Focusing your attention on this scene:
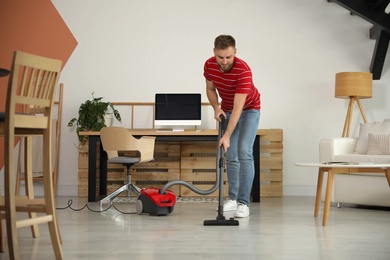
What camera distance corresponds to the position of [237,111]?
13.1 feet

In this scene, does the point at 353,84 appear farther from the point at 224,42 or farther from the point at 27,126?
the point at 27,126

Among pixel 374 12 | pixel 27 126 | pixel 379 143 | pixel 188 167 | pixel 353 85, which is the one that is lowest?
pixel 188 167

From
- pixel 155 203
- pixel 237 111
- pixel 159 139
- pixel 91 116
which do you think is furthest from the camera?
pixel 91 116

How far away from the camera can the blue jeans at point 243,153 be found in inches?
171

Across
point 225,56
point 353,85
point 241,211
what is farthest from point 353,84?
point 225,56

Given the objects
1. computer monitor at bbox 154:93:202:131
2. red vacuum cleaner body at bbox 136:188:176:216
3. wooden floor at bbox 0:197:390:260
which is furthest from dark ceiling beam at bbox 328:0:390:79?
red vacuum cleaner body at bbox 136:188:176:216

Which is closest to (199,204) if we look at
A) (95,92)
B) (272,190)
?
(272,190)

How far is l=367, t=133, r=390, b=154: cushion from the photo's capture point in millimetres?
5200

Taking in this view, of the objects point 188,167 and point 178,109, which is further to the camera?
point 188,167

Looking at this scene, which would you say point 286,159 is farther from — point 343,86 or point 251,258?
point 251,258

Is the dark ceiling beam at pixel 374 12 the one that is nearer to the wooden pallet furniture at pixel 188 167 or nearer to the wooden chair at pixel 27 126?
the wooden pallet furniture at pixel 188 167

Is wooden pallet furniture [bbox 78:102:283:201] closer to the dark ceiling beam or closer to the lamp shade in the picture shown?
the lamp shade

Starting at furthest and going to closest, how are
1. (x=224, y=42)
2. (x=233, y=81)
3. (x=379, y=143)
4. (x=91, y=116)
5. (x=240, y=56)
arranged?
(x=240, y=56), (x=91, y=116), (x=379, y=143), (x=233, y=81), (x=224, y=42)

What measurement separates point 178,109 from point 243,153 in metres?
2.05
